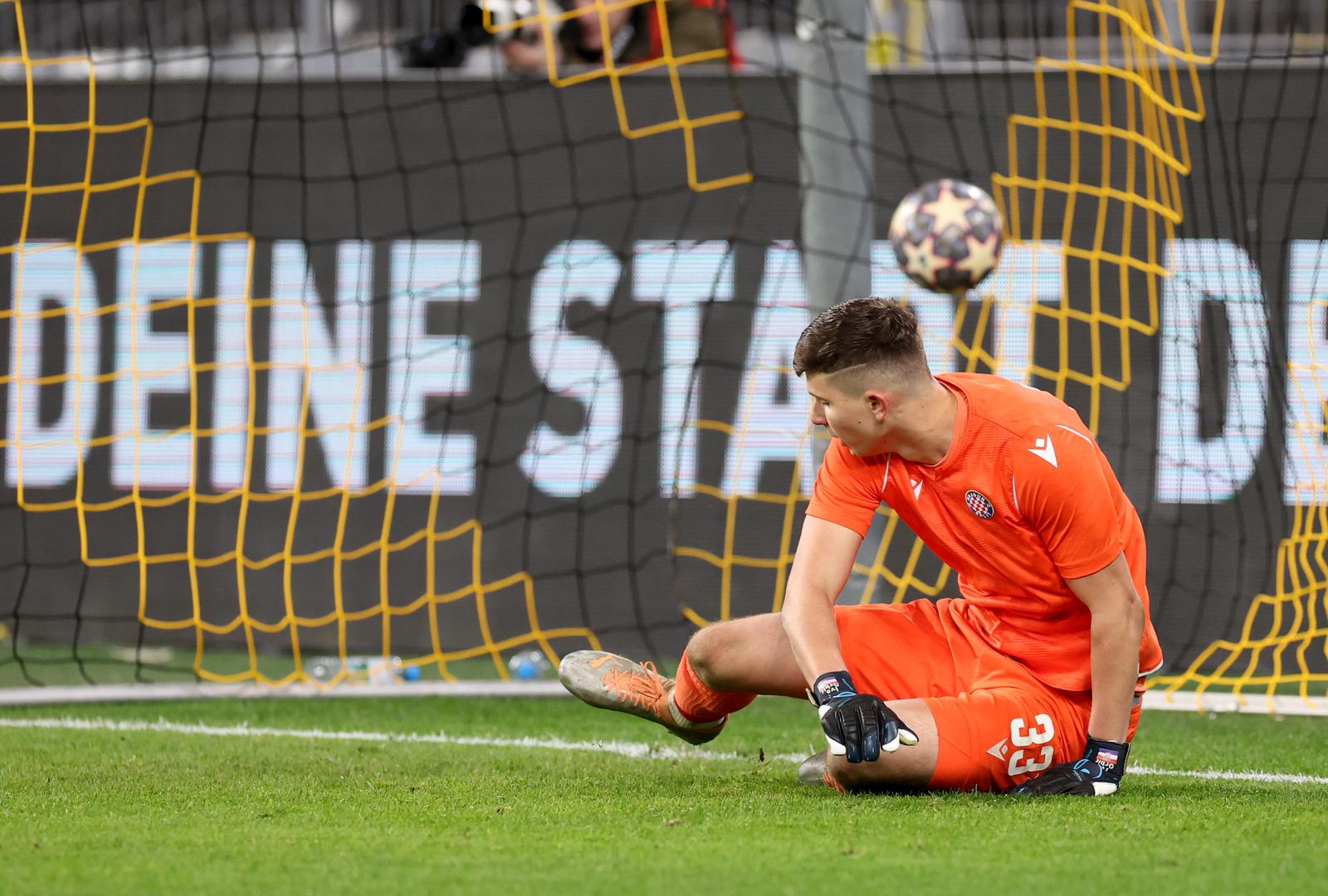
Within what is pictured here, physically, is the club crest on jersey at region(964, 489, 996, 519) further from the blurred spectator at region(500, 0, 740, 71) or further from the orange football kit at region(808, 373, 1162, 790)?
the blurred spectator at region(500, 0, 740, 71)

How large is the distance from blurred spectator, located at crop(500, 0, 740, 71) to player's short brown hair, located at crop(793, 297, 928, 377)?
3816mm

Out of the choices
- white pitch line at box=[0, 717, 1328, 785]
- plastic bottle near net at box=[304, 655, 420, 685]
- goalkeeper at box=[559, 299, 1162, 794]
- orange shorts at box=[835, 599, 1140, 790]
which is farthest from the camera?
plastic bottle near net at box=[304, 655, 420, 685]

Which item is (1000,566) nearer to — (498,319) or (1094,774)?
(1094,774)

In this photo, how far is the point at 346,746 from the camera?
440cm

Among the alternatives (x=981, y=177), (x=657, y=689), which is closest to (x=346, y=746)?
(x=657, y=689)

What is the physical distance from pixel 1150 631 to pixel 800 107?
272 centimetres

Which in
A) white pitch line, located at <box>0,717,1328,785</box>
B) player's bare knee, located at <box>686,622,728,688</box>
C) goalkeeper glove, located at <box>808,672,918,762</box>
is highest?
goalkeeper glove, located at <box>808,672,918,762</box>

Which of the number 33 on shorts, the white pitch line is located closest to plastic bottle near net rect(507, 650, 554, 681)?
the white pitch line

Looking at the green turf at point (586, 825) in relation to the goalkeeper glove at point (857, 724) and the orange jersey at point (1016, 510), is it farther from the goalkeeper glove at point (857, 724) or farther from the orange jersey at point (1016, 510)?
the orange jersey at point (1016, 510)

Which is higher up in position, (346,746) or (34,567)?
(346,746)

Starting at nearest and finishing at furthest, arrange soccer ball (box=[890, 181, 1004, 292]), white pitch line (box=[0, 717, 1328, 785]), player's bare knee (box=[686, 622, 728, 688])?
player's bare knee (box=[686, 622, 728, 688]), white pitch line (box=[0, 717, 1328, 785]), soccer ball (box=[890, 181, 1004, 292])

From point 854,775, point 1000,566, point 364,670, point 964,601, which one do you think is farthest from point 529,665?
point 1000,566

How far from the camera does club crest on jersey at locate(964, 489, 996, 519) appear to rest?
3.34m

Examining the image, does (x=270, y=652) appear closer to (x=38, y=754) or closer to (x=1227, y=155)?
(x=38, y=754)
